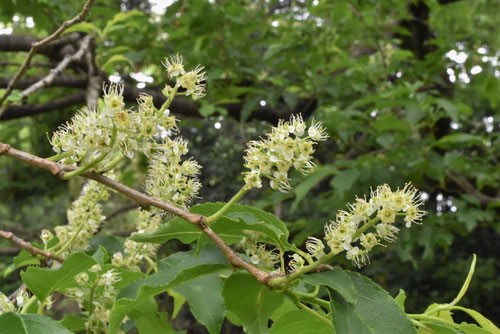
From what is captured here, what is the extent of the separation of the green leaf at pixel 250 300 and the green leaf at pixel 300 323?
2 cm

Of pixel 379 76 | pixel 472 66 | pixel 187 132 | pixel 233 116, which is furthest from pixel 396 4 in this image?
pixel 187 132

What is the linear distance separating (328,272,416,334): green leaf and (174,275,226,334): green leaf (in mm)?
160

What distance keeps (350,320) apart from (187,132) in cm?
425

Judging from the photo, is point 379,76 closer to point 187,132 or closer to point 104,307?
point 104,307

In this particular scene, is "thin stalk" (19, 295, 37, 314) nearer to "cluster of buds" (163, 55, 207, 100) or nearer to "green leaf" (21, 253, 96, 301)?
"green leaf" (21, 253, 96, 301)

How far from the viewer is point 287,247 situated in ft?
1.94

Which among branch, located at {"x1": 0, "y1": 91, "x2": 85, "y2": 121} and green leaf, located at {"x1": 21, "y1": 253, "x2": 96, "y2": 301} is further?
branch, located at {"x1": 0, "y1": 91, "x2": 85, "y2": 121}

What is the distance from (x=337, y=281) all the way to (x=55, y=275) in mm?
322

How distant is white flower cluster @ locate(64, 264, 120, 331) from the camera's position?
664 mm

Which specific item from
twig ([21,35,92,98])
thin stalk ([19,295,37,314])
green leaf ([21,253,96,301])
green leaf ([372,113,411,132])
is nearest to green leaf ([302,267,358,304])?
green leaf ([21,253,96,301])

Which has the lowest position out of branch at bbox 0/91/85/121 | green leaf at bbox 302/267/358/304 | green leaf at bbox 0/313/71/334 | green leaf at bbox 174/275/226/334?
branch at bbox 0/91/85/121

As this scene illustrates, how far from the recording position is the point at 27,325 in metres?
0.50

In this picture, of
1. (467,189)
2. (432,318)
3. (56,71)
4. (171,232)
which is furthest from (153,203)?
(467,189)

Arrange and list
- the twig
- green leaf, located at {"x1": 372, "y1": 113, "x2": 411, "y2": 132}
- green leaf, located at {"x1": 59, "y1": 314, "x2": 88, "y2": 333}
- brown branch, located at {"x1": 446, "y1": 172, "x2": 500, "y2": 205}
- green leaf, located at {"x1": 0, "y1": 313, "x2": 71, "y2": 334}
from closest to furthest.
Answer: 1. green leaf, located at {"x1": 0, "y1": 313, "x2": 71, "y2": 334}
2. green leaf, located at {"x1": 59, "y1": 314, "x2": 88, "y2": 333}
3. the twig
4. green leaf, located at {"x1": 372, "y1": 113, "x2": 411, "y2": 132}
5. brown branch, located at {"x1": 446, "y1": 172, "x2": 500, "y2": 205}
